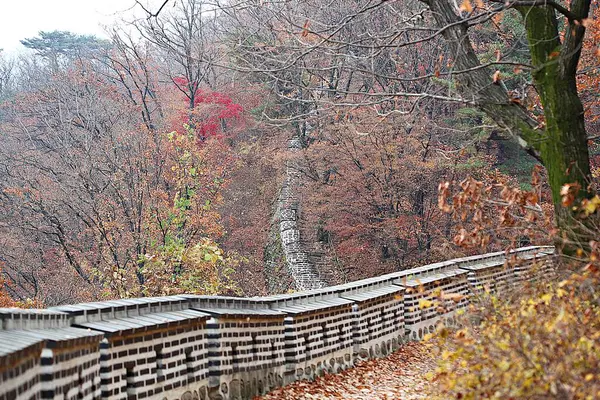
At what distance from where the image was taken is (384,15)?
3050cm

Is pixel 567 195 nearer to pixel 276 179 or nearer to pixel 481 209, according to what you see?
pixel 481 209

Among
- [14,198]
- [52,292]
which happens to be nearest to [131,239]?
[52,292]

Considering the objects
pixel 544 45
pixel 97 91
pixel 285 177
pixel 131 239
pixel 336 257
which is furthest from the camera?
pixel 97 91

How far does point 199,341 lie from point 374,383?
4.53 meters

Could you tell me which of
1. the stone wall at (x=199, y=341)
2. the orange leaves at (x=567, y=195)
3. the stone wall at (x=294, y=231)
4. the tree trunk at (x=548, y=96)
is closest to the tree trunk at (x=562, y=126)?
the tree trunk at (x=548, y=96)

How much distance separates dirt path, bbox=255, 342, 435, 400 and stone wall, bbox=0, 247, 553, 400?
0.70ft

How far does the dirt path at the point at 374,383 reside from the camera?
11.2 m

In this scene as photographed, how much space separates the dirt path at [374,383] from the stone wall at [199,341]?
212 mm

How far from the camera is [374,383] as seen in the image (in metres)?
12.8

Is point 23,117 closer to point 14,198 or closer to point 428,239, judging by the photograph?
point 14,198

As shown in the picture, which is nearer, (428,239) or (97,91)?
(428,239)

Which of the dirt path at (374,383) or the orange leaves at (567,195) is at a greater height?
the orange leaves at (567,195)

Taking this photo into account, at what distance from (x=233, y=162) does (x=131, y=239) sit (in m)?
11.8

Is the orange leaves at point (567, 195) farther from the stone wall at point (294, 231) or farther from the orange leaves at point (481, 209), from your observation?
the stone wall at point (294, 231)
